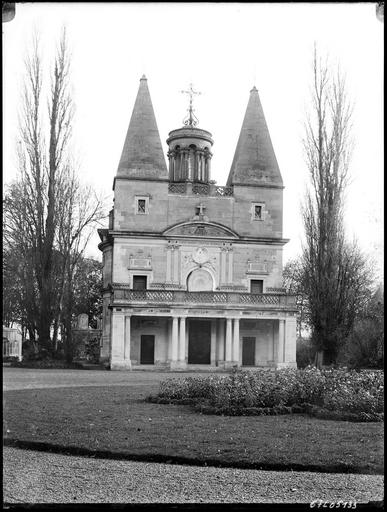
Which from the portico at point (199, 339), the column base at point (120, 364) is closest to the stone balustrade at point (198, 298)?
the portico at point (199, 339)

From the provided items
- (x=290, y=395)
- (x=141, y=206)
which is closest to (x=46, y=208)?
(x=141, y=206)

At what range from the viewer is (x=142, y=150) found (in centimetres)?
3956

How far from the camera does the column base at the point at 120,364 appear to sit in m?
35.7

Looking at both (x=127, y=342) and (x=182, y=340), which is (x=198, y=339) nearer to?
(x=182, y=340)

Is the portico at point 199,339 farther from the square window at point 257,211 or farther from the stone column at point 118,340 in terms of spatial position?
the square window at point 257,211

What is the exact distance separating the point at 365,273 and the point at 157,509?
4511 cm

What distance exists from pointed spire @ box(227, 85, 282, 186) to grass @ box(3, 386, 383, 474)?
1092 inches

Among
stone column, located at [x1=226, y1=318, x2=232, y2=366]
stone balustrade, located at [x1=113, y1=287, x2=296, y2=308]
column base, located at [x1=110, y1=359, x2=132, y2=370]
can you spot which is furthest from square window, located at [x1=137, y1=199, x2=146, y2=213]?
column base, located at [x1=110, y1=359, x2=132, y2=370]

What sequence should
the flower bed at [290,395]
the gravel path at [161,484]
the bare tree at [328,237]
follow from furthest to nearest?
the bare tree at [328,237] → the flower bed at [290,395] → the gravel path at [161,484]

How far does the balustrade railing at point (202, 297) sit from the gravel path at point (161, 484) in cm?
2769

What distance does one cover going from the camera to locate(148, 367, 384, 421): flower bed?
13219 millimetres

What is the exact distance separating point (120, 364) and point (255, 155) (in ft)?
52.4

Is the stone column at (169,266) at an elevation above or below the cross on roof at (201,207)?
below

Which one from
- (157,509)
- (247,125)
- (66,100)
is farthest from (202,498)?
(247,125)
